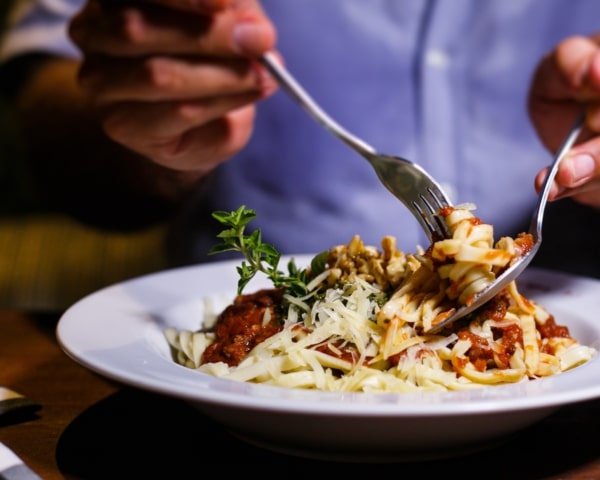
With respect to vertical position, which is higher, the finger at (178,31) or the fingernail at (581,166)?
the finger at (178,31)

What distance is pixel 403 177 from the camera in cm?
138

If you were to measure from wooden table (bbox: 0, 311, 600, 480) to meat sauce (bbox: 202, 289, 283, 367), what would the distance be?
3.8 inches

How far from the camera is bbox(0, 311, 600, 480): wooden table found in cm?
103

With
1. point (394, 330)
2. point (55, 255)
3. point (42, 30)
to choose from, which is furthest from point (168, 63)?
point (55, 255)

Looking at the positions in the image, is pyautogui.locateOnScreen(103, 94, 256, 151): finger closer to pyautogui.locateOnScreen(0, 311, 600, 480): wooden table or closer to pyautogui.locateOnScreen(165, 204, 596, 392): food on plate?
pyautogui.locateOnScreen(165, 204, 596, 392): food on plate

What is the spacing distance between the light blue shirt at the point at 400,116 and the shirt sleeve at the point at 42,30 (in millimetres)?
673

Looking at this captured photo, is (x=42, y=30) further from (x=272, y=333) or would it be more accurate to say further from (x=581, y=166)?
(x=581, y=166)

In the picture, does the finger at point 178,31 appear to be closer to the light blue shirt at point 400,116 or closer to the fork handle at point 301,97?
the fork handle at point 301,97

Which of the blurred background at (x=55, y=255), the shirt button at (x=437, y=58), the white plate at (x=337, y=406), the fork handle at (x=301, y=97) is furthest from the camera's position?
the blurred background at (x=55, y=255)

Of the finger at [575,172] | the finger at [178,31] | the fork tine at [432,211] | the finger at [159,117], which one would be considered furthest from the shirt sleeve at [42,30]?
the finger at [575,172]

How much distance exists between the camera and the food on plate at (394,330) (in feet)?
3.80

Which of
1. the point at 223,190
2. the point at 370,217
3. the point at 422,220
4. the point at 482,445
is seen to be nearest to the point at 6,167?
the point at 223,190

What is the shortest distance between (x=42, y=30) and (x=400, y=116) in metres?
1.14

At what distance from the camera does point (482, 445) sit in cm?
106
